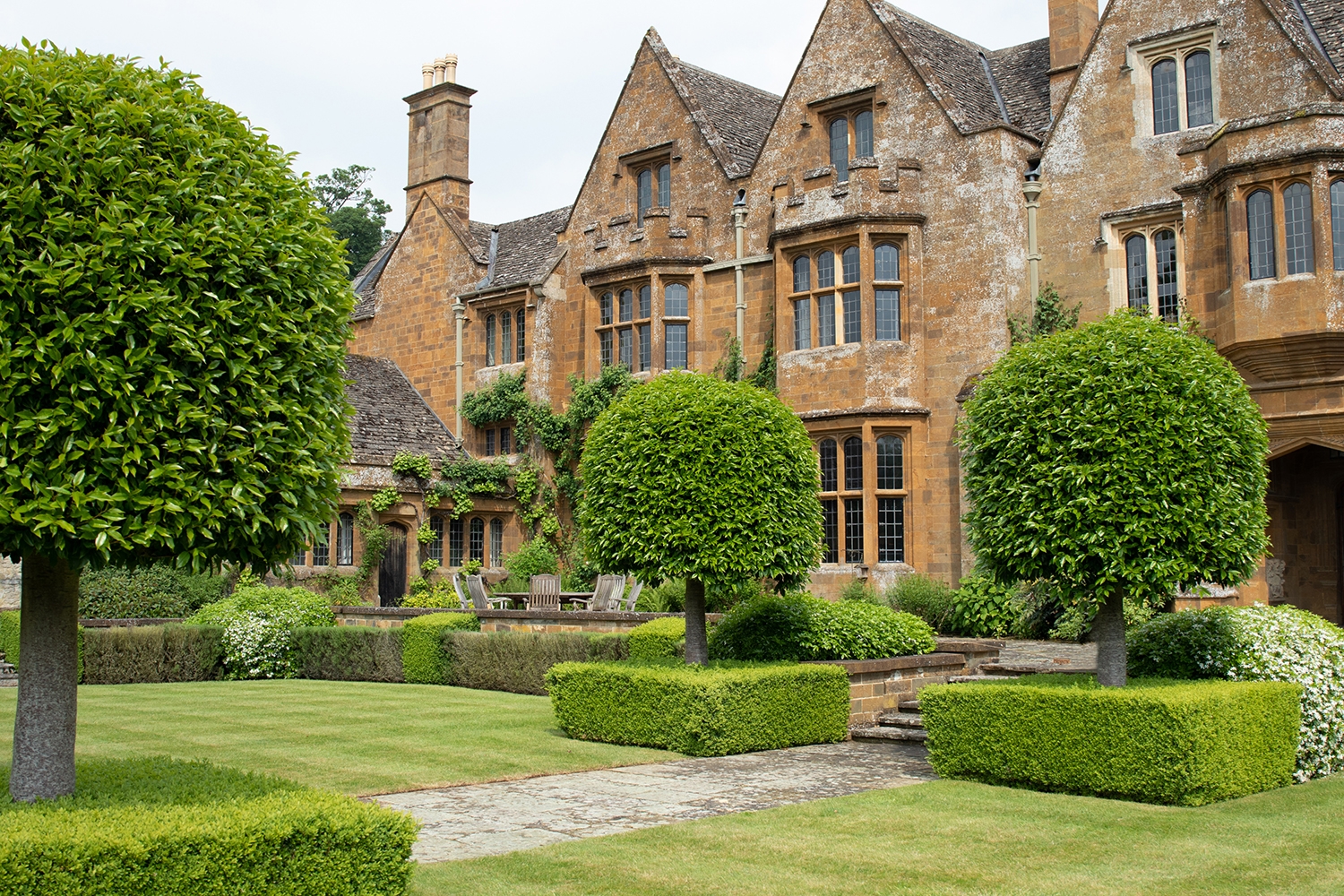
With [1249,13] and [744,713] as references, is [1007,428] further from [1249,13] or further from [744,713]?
[1249,13]

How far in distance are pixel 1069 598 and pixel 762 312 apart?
15.1 meters

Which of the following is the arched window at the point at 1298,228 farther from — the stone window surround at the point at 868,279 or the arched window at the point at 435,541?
the arched window at the point at 435,541

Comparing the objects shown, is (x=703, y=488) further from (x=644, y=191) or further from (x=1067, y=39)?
(x=644, y=191)

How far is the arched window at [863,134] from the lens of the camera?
23.8 m

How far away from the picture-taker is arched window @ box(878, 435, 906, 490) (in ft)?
73.9

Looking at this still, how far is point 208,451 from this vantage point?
243 inches

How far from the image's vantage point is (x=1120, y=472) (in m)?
10.1

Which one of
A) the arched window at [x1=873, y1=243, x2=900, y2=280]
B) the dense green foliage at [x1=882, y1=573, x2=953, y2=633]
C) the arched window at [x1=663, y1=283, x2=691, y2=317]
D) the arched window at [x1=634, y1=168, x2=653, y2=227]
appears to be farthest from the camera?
the arched window at [x1=634, y1=168, x2=653, y2=227]

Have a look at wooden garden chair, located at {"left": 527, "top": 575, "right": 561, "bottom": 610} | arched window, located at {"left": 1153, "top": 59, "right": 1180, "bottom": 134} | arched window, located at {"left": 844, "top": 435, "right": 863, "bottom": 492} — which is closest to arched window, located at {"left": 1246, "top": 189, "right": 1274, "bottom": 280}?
arched window, located at {"left": 1153, "top": 59, "right": 1180, "bottom": 134}

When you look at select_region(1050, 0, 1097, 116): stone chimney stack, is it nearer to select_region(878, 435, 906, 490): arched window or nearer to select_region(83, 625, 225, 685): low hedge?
select_region(878, 435, 906, 490): arched window

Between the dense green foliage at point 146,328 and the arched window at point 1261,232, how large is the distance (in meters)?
15.4

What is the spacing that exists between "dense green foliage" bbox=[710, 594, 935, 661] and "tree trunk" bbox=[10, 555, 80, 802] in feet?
28.2

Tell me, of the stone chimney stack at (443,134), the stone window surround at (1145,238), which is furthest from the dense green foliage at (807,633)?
the stone chimney stack at (443,134)

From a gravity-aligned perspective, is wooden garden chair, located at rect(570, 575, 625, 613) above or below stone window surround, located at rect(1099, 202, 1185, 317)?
below
